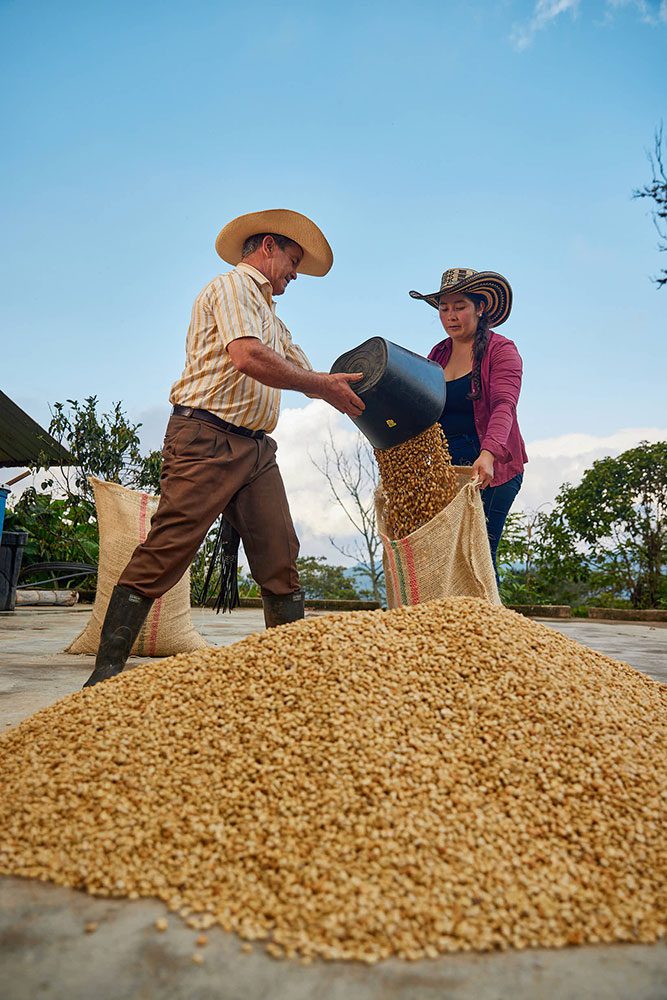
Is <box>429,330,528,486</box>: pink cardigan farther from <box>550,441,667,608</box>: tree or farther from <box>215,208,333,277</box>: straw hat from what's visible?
<box>550,441,667,608</box>: tree

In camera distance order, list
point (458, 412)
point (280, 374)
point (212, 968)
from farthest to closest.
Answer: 1. point (458, 412)
2. point (280, 374)
3. point (212, 968)

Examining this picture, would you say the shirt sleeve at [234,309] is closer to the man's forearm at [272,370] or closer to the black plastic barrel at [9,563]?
the man's forearm at [272,370]

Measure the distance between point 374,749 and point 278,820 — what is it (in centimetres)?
23

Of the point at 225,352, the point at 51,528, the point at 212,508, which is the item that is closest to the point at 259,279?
the point at 225,352

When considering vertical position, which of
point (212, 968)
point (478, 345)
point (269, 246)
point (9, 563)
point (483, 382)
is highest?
point (269, 246)

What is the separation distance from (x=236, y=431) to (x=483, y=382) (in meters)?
1.10

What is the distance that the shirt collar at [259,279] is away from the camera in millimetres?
2473

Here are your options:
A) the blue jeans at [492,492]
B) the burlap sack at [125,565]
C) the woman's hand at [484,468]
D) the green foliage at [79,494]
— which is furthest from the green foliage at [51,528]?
the woman's hand at [484,468]

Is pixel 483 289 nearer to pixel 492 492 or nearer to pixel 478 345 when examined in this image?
pixel 478 345

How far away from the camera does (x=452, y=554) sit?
2.69 m

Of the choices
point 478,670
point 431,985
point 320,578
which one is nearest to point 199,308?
point 478,670

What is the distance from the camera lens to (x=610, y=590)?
27.4 ft

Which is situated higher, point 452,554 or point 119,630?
point 452,554

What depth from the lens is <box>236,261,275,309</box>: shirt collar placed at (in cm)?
247
